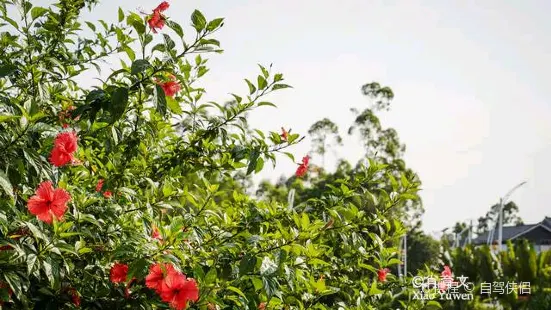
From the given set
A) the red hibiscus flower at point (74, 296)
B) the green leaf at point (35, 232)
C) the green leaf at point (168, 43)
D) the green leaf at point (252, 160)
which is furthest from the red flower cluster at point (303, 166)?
the green leaf at point (35, 232)

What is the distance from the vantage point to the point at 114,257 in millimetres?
1870

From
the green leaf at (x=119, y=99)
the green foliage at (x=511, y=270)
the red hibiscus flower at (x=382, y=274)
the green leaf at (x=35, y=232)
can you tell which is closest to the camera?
the green leaf at (x=35, y=232)

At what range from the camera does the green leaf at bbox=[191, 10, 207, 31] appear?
1732 millimetres

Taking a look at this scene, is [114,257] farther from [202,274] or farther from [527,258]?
[527,258]

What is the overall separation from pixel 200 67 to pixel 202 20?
1011 mm

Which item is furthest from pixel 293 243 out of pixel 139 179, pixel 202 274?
pixel 139 179

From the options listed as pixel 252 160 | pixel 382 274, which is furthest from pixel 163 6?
pixel 382 274

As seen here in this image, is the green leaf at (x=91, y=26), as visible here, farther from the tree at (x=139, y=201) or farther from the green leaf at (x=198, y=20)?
the green leaf at (x=198, y=20)

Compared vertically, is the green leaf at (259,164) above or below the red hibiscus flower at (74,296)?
above

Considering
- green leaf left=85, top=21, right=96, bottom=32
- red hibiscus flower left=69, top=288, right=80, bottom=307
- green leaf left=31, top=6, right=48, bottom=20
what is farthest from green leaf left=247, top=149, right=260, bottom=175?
green leaf left=85, top=21, right=96, bottom=32

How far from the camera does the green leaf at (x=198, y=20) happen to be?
68.2 inches

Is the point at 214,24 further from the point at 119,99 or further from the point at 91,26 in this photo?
the point at 91,26

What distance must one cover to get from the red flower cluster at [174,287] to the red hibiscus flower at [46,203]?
35cm

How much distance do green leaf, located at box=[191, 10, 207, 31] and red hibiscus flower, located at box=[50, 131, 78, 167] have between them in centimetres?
55
